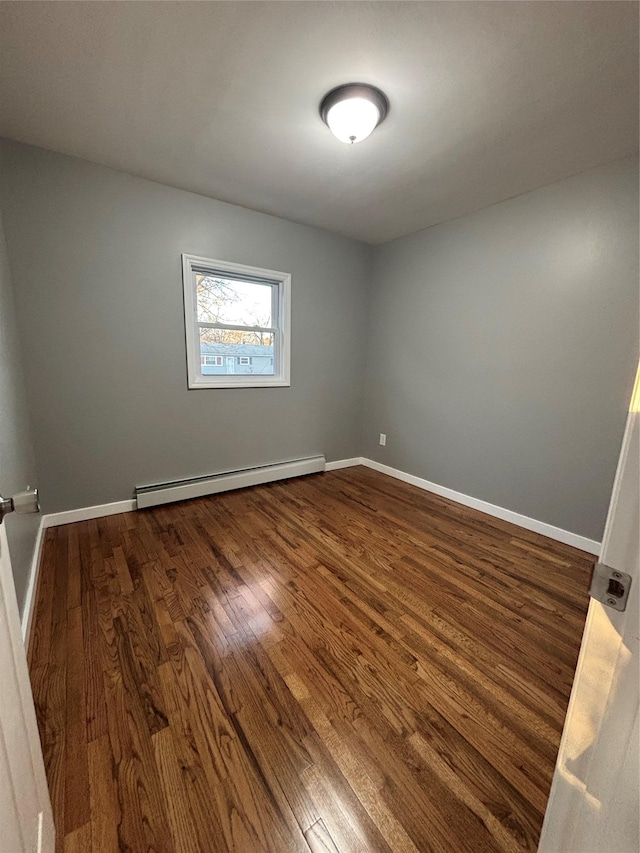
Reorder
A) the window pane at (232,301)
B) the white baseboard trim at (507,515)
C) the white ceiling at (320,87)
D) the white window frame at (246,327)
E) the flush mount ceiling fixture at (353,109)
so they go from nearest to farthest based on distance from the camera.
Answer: the white ceiling at (320,87) → the flush mount ceiling fixture at (353,109) → the white baseboard trim at (507,515) → the white window frame at (246,327) → the window pane at (232,301)

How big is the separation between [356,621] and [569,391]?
2.09 metres

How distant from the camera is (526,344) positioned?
2406 mm

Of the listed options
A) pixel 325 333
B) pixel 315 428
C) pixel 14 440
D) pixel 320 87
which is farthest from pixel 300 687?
pixel 325 333

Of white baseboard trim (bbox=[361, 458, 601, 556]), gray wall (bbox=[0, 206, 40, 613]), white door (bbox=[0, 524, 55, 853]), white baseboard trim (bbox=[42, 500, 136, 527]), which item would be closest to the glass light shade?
gray wall (bbox=[0, 206, 40, 613])

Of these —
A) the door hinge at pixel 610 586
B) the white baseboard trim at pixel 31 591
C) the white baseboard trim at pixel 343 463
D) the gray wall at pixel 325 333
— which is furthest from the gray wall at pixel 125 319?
the door hinge at pixel 610 586

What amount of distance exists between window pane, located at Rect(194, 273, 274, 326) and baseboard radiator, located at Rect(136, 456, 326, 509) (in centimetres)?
140

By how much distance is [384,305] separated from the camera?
3457 millimetres

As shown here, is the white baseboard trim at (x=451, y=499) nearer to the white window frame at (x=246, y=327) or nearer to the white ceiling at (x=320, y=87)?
the white window frame at (x=246, y=327)

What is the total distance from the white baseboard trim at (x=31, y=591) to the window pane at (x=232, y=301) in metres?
1.97

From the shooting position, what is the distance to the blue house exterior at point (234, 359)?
2834mm

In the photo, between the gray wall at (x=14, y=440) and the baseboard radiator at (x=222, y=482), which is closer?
the gray wall at (x=14, y=440)

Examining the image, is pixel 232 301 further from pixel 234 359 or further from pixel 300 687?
pixel 300 687

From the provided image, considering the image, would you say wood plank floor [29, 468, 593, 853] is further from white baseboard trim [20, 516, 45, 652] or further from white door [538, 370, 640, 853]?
white door [538, 370, 640, 853]

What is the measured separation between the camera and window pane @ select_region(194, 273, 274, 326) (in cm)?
274
